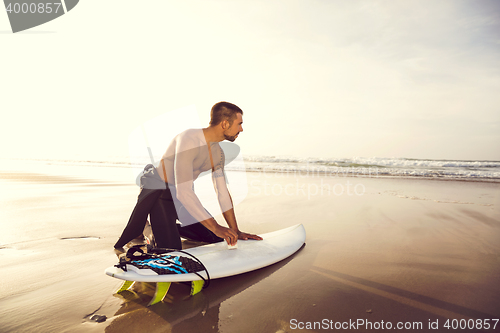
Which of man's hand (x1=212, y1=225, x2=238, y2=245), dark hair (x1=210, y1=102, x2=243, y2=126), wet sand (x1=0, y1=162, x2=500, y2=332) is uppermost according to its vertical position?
dark hair (x1=210, y1=102, x2=243, y2=126)

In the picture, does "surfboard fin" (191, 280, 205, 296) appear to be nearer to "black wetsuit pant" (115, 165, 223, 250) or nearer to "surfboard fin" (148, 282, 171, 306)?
"surfboard fin" (148, 282, 171, 306)

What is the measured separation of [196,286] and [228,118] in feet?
4.88

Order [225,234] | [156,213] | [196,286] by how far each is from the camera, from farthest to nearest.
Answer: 1. [156,213]
2. [225,234]
3. [196,286]

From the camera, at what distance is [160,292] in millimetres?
1776

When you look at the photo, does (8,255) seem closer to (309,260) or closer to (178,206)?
(178,206)

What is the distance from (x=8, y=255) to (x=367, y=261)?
11.9 ft

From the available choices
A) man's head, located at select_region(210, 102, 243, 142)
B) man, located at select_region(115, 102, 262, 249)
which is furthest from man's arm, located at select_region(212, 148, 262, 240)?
man's head, located at select_region(210, 102, 243, 142)

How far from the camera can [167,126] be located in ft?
10.2

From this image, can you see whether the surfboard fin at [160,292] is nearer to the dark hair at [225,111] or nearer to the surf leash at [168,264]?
the surf leash at [168,264]

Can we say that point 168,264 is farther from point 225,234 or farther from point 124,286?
point 225,234

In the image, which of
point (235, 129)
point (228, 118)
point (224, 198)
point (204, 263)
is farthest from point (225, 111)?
point (204, 263)

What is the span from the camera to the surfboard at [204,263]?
177cm

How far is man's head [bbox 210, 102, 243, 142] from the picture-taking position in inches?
96.2

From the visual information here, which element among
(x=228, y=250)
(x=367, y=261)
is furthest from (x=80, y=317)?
(x=367, y=261)
